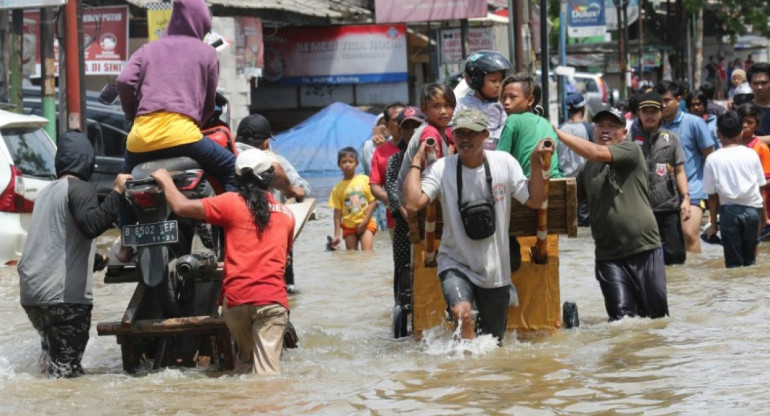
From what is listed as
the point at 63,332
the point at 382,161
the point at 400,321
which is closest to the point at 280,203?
the point at 63,332

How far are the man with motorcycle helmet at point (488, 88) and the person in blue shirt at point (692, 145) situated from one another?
13.9 feet

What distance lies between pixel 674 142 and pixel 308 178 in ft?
56.6

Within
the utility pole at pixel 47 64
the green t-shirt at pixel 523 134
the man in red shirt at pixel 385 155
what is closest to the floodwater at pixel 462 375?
the man in red shirt at pixel 385 155

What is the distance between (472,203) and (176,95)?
6.01 feet

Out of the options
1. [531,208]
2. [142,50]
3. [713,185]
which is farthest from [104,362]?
Answer: [713,185]

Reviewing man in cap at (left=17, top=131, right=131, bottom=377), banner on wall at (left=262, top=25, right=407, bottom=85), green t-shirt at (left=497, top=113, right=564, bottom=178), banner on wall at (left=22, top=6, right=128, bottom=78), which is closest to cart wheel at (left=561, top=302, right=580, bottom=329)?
green t-shirt at (left=497, top=113, right=564, bottom=178)

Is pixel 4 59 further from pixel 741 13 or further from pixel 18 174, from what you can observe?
pixel 741 13

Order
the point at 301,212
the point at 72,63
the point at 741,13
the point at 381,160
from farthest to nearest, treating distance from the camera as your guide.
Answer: the point at 741,13
the point at 72,63
the point at 381,160
the point at 301,212

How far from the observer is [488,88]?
8.68 metres

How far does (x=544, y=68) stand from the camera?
96.4 ft

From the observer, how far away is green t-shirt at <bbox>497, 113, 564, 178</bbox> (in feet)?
27.5

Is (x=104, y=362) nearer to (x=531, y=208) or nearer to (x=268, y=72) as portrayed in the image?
(x=531, y=208)

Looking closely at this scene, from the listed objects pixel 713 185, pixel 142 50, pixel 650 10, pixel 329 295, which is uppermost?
pixel 650 10

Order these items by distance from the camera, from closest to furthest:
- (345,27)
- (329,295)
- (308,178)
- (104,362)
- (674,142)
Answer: (104,362) → (674,142) → (329,295) → (308,178) → (345,27)
